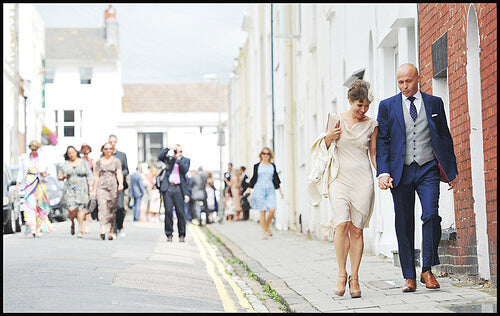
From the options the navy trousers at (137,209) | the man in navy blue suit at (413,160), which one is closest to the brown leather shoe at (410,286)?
the man in navy blue suit at (413,160)

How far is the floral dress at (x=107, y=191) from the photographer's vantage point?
54.4 ft

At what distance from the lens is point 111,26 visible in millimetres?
63281

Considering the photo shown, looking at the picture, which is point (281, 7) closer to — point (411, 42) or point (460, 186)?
point (411, 42)

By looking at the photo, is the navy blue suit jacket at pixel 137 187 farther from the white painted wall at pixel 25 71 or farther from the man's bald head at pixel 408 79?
the man's bald head at pixel 408 79

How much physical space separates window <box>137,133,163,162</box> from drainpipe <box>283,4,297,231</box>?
119 feet

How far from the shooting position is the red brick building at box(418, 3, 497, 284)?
310 inches

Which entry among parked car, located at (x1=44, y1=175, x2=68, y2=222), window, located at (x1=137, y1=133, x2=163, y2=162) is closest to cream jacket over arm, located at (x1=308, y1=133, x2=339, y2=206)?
parked car, located at (x1=44, y1=175, x2=68, y2=222)

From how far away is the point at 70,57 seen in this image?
60219mm

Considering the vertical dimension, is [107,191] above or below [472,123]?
below

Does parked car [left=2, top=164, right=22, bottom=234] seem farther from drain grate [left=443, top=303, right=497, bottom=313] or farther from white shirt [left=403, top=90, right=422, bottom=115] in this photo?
drain grate [left=443, top=303, right=497, bottom=313]

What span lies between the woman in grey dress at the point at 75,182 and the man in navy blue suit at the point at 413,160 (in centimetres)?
1030

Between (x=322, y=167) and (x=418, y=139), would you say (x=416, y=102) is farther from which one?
(x=322, y=167)

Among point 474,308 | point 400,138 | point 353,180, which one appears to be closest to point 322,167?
point 353,180

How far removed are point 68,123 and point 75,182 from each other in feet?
136
